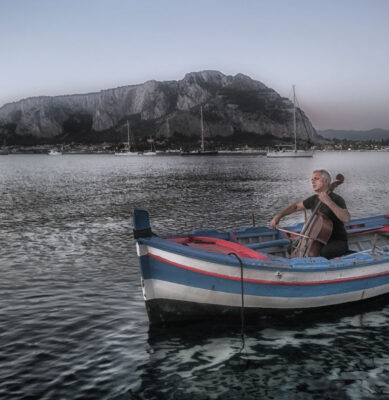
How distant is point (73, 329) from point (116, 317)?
1.15 metres

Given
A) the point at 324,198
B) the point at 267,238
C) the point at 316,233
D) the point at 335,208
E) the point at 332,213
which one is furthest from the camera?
the point at 267,238

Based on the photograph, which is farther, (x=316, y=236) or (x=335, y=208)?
(x=316, y=236)

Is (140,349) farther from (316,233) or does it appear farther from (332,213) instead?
(332,213)

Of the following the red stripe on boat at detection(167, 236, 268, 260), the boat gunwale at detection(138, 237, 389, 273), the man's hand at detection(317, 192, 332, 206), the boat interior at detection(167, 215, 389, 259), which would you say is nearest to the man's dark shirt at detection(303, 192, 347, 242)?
the man's hand at detection(317, 192, 332, 206)

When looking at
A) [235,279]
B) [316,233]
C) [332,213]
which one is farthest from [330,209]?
[235,279]

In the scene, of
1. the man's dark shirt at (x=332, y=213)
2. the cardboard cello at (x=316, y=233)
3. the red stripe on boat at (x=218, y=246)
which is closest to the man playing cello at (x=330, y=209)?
the man's dark shirt at (x=332, y=213)

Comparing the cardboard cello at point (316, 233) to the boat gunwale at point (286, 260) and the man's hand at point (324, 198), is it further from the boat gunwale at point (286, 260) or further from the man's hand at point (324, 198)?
the boat gunwale at point (286, 260)

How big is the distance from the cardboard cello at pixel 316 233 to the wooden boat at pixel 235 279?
683mm

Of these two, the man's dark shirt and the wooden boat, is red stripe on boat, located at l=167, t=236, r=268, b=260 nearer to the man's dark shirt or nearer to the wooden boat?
the wooden boat

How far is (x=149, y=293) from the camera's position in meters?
9.48

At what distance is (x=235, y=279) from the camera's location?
30.9 feet

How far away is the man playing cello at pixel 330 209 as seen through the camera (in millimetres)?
10109

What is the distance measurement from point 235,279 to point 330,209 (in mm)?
3128

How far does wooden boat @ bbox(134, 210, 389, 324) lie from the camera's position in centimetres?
909
